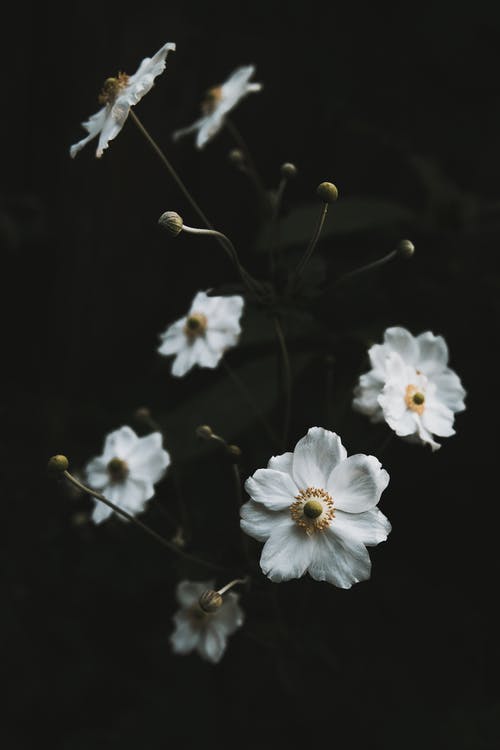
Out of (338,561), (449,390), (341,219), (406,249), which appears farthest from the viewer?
(341,219)

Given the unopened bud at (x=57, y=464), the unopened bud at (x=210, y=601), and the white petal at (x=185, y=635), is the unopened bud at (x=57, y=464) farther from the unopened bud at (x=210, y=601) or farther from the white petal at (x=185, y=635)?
the white petal at (x=185, y=635)

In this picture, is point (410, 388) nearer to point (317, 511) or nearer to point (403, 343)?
point (403, 343)

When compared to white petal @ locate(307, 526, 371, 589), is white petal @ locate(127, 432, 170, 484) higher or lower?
higher

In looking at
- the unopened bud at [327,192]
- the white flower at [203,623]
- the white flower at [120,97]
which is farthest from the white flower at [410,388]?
the white flower at [120,97]

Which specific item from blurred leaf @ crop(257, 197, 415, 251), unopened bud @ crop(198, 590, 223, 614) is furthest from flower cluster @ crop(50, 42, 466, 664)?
blurred leaf @ crop(257, 197, 415, 251)

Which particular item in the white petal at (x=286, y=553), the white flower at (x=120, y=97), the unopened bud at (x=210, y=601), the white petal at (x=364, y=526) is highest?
the white flower at (x=120, y=97)

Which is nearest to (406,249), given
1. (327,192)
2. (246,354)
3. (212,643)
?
(327,192)

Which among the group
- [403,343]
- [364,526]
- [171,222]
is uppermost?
[403,343]

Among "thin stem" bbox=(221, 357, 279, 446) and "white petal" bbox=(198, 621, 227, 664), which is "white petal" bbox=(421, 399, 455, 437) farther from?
"white petal" bbox=(198, 621, 227, 664)

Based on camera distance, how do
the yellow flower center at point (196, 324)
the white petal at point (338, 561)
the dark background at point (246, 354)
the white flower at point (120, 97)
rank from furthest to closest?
the dark background at point (246, 354)
the yellow flower center at point (196, 324)
the white flower at point (120, 97)
the white petal at point (338, 561)
